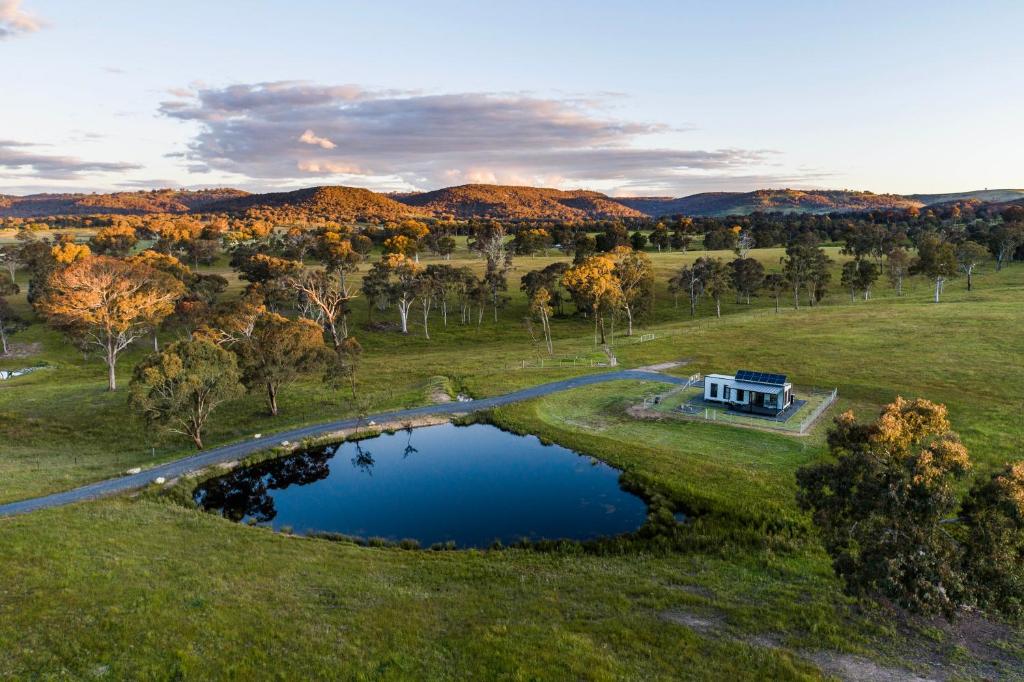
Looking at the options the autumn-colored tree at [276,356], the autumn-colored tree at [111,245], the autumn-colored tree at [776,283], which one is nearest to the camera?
the autumn-colored tree at [276,356]

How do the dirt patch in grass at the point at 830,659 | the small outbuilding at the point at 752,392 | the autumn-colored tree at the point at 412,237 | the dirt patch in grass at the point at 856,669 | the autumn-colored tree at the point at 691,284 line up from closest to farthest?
1. the dirt patch in grass at the point at 856,669
2. the dirt patch in grass at the point at 830,659
3. the small outbuilding at the point at 752,392
4. the autumn-colored tree at the point at 691,284
5. the autumn-colored tree at the point at 412,237

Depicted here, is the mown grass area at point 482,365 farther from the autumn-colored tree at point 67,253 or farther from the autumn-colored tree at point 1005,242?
the autumn-colored tree at point 67,253

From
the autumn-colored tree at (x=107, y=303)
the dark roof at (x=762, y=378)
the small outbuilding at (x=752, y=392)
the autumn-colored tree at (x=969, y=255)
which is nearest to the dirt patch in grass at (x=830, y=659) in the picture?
the small outbuilding at (x=752, y=392)

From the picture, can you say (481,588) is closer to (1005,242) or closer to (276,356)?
(276,356)

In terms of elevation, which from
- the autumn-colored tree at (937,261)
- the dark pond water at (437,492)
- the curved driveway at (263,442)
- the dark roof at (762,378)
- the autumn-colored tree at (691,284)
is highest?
the autumn-colored tree at (937,261)

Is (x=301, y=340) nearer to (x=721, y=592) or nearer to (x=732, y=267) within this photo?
(x=721, y=592)

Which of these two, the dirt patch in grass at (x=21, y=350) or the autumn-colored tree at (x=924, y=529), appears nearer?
the autumn-colored tree at (x=924, y=529)

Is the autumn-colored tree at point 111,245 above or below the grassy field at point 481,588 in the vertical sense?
above

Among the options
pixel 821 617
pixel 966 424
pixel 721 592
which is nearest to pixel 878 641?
pixel 821 617
